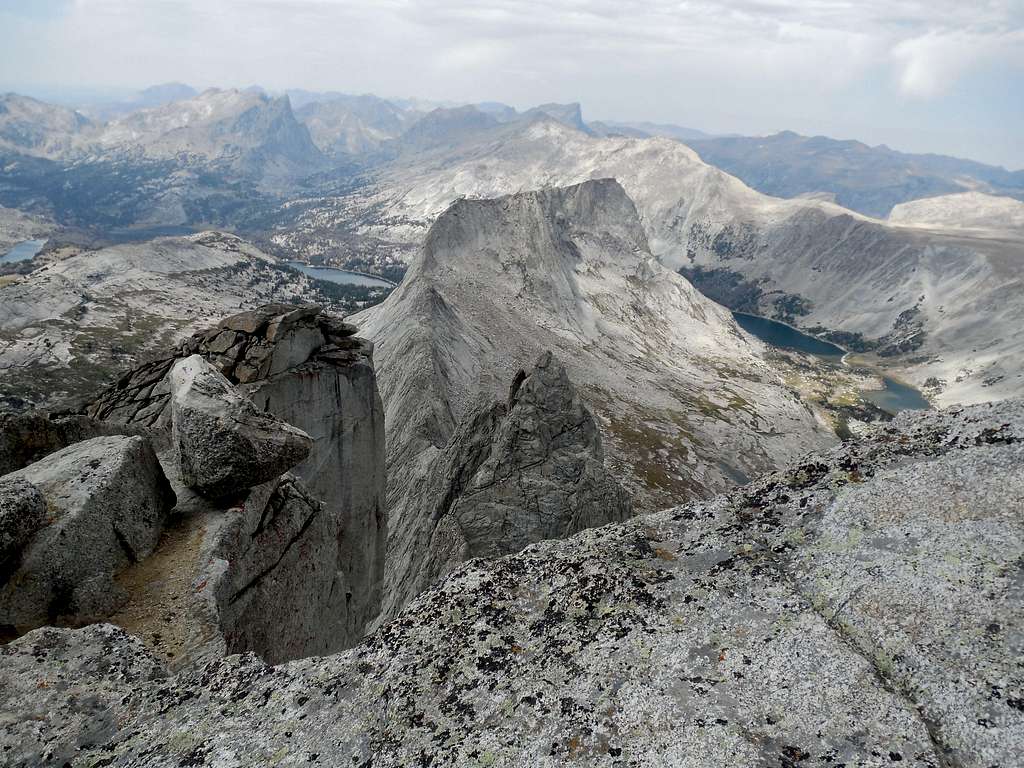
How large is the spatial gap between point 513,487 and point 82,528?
25.9 metres

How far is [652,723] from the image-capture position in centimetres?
849

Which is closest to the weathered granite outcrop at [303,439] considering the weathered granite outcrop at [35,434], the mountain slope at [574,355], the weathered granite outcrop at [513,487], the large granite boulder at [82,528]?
the weathered granite outcrop at [35,434]

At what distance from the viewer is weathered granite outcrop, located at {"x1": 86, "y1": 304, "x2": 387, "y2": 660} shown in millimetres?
16188

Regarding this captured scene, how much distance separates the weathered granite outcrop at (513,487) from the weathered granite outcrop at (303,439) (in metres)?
4.63

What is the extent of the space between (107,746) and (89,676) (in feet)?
5.90

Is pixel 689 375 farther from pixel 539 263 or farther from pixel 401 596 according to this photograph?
pixel 401 596

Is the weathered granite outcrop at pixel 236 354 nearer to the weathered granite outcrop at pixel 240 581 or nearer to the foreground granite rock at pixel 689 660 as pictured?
the weathered granite outcrop at pixel 240 581

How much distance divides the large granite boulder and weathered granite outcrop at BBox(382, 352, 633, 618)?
19049 millimetres

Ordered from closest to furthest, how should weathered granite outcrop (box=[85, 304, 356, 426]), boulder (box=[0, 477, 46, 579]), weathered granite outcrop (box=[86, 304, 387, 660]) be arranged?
boulder (box=[0, 477, 46, 579]) → weathered granite outcrop (box=[86, 304, 387, 660]) → weathered granite outcrop (box=[85, 304, 356, 426])

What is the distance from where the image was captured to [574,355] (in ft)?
383

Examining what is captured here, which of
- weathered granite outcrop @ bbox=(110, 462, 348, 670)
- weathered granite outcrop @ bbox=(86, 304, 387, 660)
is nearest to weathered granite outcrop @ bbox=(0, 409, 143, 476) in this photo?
weathered granite outcrop @ bbox=(86, 304, 387, 660)

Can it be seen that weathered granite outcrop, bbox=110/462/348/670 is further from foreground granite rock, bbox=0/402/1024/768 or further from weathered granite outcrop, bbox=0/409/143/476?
weathered granite outcrop, bbox=0/409/143/476

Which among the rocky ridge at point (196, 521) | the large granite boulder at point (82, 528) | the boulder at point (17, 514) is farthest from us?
the rocky ridge at point (196, 521)

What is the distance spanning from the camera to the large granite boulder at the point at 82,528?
12227mm
